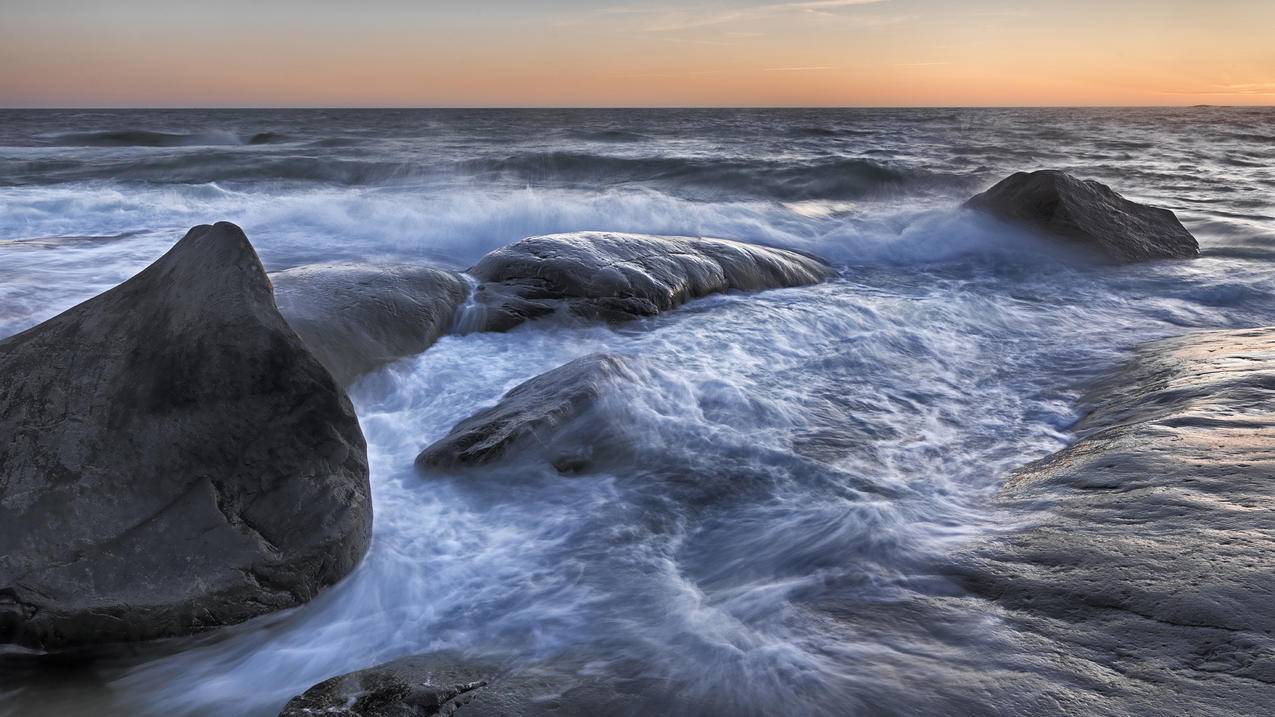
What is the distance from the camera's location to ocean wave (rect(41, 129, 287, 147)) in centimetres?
2806

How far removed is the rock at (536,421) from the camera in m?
4.13

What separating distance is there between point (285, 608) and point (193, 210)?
12.5 meters

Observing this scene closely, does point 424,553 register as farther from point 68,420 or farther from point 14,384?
point 14,384

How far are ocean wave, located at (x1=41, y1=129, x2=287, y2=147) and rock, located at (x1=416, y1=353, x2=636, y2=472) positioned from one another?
29.3 meters

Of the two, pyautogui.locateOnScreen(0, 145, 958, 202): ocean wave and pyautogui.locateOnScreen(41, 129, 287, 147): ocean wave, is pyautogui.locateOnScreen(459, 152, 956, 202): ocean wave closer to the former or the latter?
pyautogui.locateOnScreen(0, 145, 958, 202): ocean wave

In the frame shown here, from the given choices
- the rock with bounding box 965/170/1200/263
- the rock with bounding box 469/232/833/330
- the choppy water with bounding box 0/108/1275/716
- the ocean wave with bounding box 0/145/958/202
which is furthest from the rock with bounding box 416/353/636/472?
the ocean wave with bounding box 0/145/958/202

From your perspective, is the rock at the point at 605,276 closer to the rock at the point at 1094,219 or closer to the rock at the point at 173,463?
the rock at the point at 173,463

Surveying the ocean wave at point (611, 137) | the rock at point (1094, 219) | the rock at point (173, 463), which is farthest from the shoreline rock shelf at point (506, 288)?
the ocean wave at point (611, 137)

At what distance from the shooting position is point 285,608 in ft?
9.86

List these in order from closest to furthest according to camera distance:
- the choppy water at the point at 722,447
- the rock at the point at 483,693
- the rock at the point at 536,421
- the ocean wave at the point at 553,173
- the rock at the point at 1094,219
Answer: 1. the rock at the point at 483,693
2. the choppy water at the point at 722,447
3. the rock at the point at 536,421
4. the rock at the point at 1094,219
5. the ocean wave at the point at 553,173

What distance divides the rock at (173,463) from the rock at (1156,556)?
2.52 meters

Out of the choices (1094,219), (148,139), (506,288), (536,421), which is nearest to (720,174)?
(1094,219)

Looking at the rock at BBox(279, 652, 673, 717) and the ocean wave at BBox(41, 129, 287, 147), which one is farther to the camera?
the ocean wave at BBox(41, 129, 287, 147)

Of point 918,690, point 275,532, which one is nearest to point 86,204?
point 275,532
